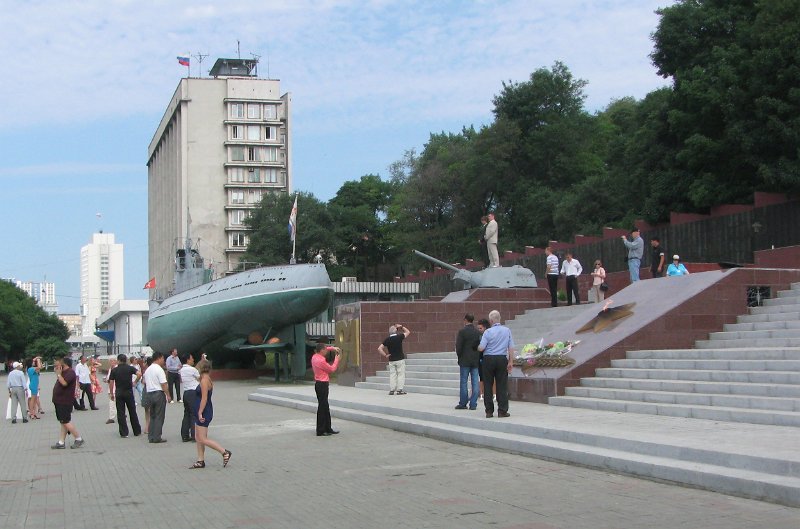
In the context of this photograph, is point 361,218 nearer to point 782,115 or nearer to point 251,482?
point 782,115

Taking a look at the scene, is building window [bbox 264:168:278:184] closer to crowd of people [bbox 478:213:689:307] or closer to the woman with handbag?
crowd of people [bbox 478:213:689:307]

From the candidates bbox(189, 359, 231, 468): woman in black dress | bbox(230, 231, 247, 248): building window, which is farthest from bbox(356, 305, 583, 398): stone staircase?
bbox(230, 231, 247, 248): building window

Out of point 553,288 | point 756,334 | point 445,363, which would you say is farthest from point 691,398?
point 553,288

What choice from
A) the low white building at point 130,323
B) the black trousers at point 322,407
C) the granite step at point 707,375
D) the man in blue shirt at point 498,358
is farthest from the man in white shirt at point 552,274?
the low white building at point 130,323

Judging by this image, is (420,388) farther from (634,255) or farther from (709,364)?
(709,364)

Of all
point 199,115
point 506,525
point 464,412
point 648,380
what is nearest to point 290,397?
point 464,412

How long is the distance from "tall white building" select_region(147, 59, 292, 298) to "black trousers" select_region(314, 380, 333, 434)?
241ft

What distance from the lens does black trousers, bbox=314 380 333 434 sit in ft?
48.9

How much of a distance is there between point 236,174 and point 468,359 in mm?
77478

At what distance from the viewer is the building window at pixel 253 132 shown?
90250mm

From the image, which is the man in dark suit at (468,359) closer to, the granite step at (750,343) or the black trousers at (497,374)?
the black trousers at (497,374)

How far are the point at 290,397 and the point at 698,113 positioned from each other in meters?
18.6

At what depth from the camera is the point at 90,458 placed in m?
13.9

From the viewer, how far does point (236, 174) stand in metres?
90.6
